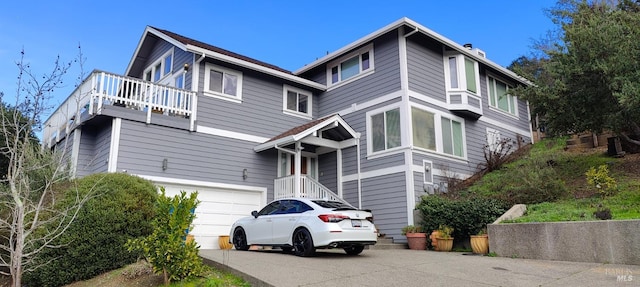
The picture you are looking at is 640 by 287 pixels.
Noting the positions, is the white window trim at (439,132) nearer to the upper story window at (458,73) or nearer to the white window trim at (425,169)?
the white window trim at (425,169)

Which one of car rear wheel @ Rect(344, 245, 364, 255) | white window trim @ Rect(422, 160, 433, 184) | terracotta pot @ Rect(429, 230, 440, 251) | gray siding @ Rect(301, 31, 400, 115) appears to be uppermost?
gray siding @ Rect(301, 31, 400, 115)

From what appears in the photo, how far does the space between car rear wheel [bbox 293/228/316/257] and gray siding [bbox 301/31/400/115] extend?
714cm

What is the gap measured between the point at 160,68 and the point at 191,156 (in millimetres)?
6285

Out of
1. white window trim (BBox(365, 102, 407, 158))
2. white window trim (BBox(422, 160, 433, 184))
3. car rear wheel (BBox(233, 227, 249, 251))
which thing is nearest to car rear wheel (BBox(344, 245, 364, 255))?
car rear wheel (BBox(233, 227, 249, 251))

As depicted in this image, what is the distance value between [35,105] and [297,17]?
19669 mm

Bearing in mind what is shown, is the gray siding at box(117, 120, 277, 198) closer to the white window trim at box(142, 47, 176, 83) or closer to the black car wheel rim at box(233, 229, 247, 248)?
the black car wheel rim at box(233, 229, 247, 248)

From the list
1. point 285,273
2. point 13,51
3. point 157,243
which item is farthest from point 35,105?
point 285,273

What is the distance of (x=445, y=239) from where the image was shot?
12.1 meters

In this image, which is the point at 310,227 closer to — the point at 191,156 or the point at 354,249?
the point at 354,249

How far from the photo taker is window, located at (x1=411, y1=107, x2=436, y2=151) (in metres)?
14.7

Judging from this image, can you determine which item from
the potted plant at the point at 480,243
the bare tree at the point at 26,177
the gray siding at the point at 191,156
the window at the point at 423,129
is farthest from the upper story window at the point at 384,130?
the bare tree at the point at 26,177

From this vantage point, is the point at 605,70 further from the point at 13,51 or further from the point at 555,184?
the point at 13,51

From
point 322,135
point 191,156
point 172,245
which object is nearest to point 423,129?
point 322,135

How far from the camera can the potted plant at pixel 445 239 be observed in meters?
12.1
